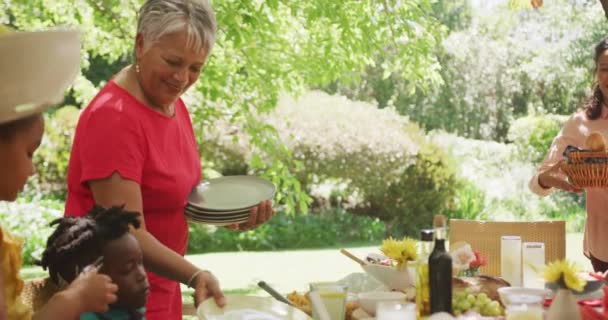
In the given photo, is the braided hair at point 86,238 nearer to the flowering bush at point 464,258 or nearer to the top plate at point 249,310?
the top plate at point 249,310

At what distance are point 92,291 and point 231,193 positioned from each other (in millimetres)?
1033

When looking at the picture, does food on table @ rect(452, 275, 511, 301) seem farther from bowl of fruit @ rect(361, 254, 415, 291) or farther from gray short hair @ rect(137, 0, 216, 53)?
gray short hair @ rect(137, 0, 216, 53)

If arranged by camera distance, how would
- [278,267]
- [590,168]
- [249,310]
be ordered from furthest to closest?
[278,267], [590,168], [249,310]

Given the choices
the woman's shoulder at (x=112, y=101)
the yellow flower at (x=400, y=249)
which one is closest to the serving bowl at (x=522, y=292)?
the yellow flower at (x=400, y=249)

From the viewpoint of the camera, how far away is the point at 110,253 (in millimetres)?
1758

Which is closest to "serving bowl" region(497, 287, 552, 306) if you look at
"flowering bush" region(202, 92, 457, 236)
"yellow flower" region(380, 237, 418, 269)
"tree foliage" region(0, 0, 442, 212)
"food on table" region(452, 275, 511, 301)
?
"food on table" region(452, 275, 511, 301)

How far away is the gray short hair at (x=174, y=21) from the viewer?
2.07 meters

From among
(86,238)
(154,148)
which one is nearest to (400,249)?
(154,148)

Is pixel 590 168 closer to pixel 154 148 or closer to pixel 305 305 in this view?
pixel 305 305

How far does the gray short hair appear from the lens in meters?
2.07

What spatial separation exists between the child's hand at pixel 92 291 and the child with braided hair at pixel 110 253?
0.53ft

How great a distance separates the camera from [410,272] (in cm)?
248

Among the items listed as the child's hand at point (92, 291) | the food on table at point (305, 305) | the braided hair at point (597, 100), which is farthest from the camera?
the braided hair at point (597, 100)

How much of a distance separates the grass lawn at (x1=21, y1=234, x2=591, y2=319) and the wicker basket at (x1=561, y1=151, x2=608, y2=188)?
4535 millimetres
